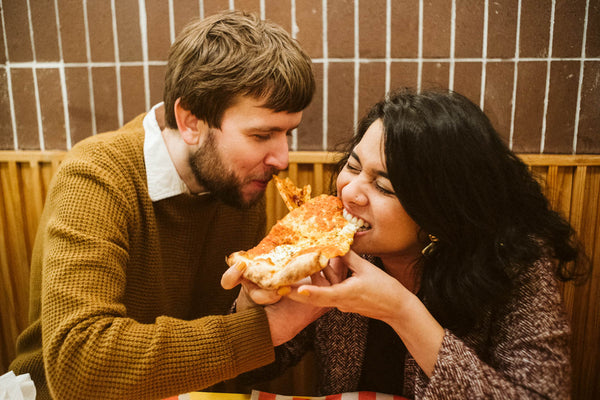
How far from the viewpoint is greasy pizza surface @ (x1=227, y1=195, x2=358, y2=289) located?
3.91ft

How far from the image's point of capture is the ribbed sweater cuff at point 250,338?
4.24ft

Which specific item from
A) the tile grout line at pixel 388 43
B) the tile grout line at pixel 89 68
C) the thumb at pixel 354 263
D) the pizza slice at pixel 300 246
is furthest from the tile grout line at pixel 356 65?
the tile grout line at pixel 89 68

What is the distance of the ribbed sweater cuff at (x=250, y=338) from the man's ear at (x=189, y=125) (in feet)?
2.14

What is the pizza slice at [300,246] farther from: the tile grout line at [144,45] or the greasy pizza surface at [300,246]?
the tile grout line at [144,45]

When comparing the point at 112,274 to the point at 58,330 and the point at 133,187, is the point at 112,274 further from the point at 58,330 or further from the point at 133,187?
the point at 133,187

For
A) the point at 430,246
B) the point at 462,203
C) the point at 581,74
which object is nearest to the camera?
the point at 462,203

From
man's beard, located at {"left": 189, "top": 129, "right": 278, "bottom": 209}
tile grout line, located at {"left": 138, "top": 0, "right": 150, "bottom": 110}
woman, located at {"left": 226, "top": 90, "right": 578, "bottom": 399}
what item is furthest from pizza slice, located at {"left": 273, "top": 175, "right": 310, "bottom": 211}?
tile grout line, located at {"left": 138, "top": 0, "right": 150, "bottom": 110}

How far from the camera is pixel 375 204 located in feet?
4.47

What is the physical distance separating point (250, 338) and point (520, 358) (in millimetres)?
743

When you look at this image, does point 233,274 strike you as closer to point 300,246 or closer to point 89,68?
point 300,246

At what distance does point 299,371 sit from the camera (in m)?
2.45

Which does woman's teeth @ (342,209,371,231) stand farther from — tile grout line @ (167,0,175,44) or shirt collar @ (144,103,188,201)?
tile grout line @ (167,0,175,44)

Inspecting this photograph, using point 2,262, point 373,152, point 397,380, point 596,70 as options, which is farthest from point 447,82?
point 2,262

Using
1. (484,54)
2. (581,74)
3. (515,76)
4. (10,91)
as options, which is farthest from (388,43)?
(10,91)
